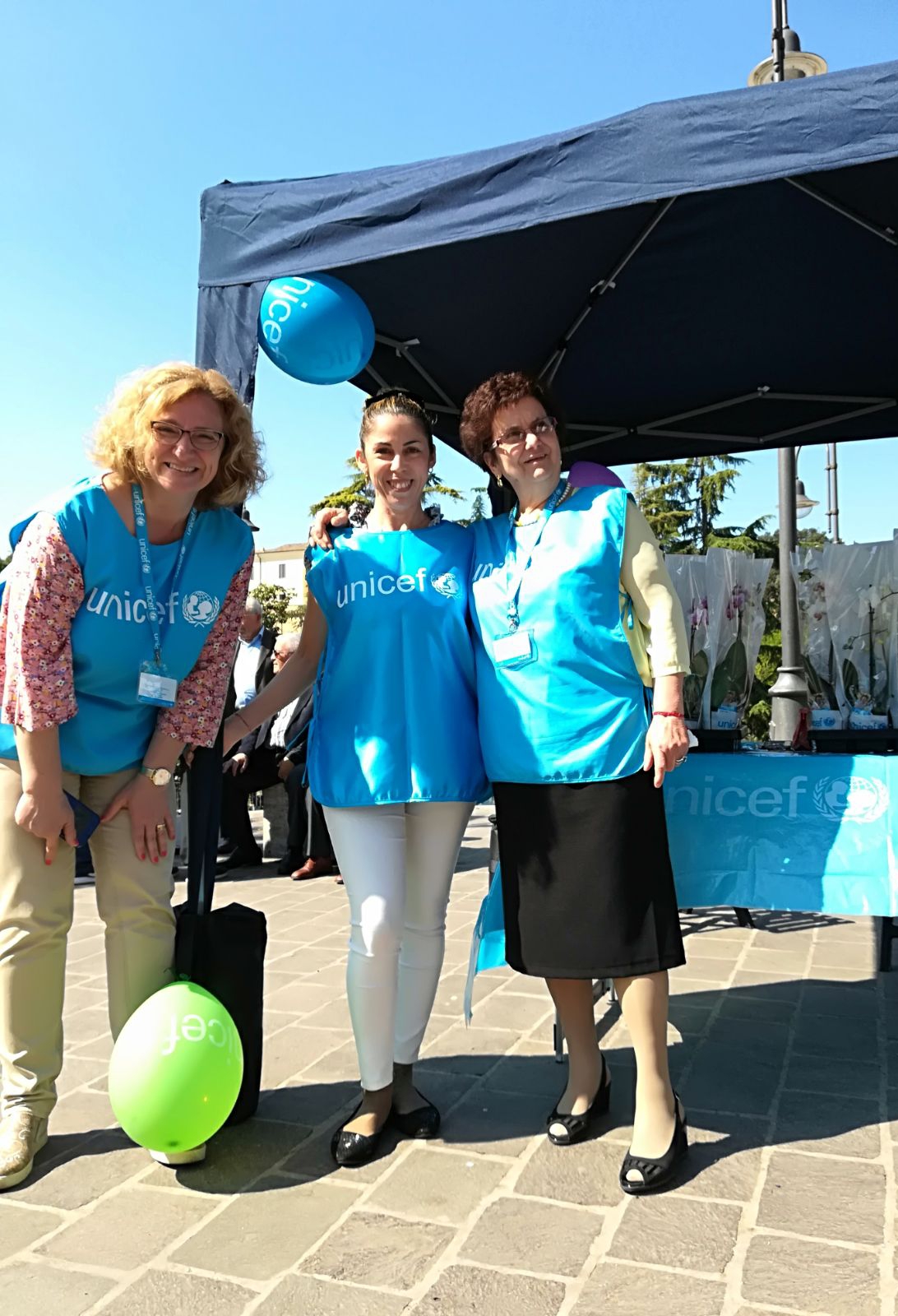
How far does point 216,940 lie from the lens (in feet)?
8.75

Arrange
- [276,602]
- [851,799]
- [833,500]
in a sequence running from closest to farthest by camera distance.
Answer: [851,799], [833,500], [276,602]

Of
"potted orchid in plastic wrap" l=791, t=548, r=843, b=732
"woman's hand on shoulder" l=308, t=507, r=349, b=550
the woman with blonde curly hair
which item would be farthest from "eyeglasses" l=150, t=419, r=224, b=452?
"potted orchid in plastic wrap" l=791, t=548, r=843, b=732

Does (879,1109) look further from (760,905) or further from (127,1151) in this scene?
(127,1151)

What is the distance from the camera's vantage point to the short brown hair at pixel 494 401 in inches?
105

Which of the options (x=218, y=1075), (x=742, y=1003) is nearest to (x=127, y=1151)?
(x=218, y=1075)

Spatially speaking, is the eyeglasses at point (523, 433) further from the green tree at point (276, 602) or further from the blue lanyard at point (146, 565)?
the green tree at point (276, 602)

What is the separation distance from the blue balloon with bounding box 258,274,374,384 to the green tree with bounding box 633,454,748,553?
2870cm

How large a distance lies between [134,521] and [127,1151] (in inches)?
64.9

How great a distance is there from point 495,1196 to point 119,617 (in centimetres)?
164

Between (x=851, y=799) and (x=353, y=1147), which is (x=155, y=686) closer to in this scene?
(x=353, y=1147)

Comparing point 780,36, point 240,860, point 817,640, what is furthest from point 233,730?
point 780,36

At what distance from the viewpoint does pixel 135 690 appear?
8.34 feet

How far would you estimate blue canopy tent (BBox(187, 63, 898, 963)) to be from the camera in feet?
8.17

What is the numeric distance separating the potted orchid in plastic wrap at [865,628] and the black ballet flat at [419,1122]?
193 centimetres
